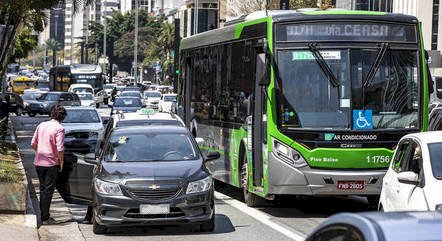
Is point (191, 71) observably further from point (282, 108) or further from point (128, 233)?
point (128, 233)

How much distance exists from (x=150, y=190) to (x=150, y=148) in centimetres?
126

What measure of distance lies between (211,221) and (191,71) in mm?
8454

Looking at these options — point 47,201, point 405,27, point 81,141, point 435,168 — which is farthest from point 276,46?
point 81,141

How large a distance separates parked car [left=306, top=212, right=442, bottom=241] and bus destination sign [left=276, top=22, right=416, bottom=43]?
10.2 meters

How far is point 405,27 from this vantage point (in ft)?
49.5

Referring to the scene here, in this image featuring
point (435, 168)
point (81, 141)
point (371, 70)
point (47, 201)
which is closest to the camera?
point (435, 168)

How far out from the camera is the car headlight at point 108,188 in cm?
1261

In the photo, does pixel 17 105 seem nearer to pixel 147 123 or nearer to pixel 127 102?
pixel 127 102

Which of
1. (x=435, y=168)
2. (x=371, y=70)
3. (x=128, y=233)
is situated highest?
(x=371, y=70)

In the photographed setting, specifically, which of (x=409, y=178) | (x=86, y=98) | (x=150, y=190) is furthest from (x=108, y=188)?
(x=86, y=98)

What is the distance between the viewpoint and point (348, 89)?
47.9 feet

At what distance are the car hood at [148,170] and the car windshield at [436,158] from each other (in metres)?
3.81

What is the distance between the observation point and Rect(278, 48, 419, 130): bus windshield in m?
14.6

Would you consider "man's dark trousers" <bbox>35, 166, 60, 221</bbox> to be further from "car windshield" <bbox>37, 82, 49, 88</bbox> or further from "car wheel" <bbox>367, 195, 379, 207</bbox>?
"car windshield" <bbox>37, 82, 49, 88</bbox>
